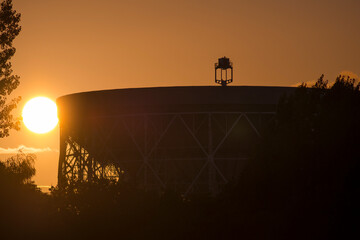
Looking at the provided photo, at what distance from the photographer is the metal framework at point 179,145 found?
51969 mm

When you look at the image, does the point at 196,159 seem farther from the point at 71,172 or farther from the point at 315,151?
the point at 315,151

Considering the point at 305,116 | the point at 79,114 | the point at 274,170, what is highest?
the point at 79,114

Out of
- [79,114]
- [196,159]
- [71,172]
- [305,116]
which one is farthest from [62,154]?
[305,116]

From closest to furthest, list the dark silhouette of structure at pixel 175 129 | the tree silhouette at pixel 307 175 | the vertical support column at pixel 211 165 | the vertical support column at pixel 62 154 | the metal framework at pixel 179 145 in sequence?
the tree silhouette at pixel 307 175
the dark silhouette of structure at pixel 175 129
the vertical support column at pixel 211 165
the metal framework at pixel 179 145
the vertical support column at pixel 62 154

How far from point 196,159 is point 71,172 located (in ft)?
41.9

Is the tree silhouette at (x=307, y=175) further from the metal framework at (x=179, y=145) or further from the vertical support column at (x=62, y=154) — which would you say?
the vertical support column at (x=62, y=154)

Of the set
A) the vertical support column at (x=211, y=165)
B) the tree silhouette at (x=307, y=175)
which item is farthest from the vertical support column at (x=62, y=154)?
the tree silhouette at (x=307, y=175)

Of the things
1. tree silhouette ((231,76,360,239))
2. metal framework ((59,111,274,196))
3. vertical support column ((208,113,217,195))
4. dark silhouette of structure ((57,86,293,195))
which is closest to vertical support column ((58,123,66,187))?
dark silhouette of structure ((57,86,293,195))

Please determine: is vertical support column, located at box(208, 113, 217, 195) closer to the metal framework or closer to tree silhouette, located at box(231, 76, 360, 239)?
the metal framework

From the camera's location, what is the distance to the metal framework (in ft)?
171

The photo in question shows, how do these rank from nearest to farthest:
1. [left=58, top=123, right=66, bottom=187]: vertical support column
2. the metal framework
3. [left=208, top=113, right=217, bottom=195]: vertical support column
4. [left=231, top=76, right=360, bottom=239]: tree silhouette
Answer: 1. [left=231, top=76, right=360, bottom=239]: tree silhouette
2. [left=208, top=113, right=217, bottom=195]: vertical support column
3. the metal framework
4. [left=58, top=123, right=66, bottom=187]: vertical support column

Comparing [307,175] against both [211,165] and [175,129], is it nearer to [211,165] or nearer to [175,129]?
[211,165]

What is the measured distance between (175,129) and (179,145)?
4.23 ft

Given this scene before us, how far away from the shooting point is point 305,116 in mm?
34750
